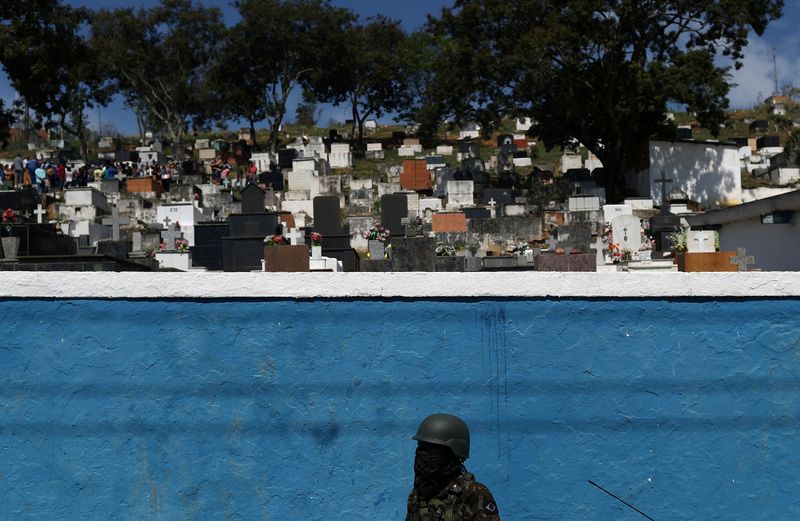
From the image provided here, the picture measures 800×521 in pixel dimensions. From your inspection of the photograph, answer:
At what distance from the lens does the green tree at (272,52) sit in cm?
5306

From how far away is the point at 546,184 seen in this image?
34844 millimetres

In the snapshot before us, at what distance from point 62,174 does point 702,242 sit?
92.6ft

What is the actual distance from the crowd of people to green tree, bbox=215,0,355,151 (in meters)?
15.0

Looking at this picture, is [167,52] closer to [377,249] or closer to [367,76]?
[367,76]

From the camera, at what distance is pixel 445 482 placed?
3.43 m

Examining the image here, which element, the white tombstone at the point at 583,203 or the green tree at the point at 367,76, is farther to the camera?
the green tree at the point at 367,76

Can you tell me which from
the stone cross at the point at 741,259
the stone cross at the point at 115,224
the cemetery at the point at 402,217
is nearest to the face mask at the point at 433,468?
the stone cross at the point at 741,259

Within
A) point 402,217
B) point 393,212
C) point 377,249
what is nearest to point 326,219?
point 377,249

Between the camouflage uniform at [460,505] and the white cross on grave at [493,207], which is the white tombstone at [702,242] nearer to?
the camouflage uniform at [460,505]

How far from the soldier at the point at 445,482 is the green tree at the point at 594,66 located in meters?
30.7

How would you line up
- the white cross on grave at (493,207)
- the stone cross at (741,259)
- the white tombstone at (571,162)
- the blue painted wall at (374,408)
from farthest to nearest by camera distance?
1. the white tombstone at (571,162)
2. the white cross on grave at (493,207)
3. the stone cross at (741,259)
4. the blue painted wall at (374,408)

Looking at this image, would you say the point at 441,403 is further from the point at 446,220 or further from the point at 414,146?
the point at 414,146

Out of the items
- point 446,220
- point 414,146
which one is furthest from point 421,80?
point 446,220

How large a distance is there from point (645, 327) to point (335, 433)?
1819 millimetres
